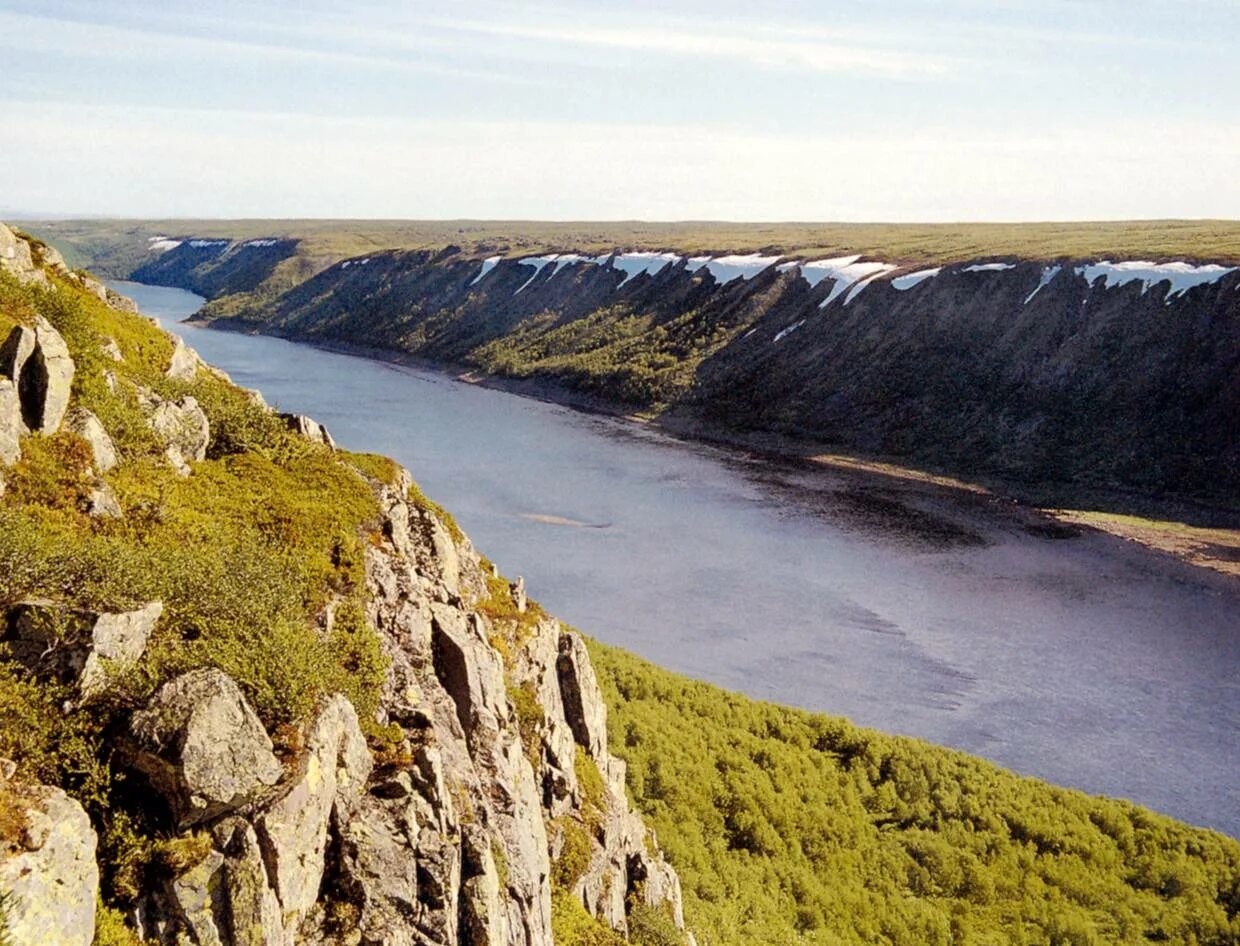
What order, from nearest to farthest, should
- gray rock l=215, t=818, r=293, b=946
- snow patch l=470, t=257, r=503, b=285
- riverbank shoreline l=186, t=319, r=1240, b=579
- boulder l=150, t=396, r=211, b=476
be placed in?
gray rock l=215, t=818, r=293, b=946, boulder l=150, t=396, r=211, b=476, riverbank shoreline l=186, t=319, r=1240, b=579, snow patch l=470, t=257, r=503, b=285

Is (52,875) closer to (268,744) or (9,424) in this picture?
(268,744)

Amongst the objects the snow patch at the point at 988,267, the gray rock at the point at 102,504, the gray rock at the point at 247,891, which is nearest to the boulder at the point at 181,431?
the gray rock at the point at 102,504

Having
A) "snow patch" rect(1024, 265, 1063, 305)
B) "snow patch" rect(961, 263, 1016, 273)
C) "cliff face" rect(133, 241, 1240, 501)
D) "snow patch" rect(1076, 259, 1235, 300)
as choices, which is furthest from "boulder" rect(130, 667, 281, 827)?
"snow patch" rect(961, 263, 1016, 273)

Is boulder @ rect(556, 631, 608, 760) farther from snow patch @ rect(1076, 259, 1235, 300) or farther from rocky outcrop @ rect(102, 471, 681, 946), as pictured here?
snow patch @ rect(1076, 259, 1235, 300)

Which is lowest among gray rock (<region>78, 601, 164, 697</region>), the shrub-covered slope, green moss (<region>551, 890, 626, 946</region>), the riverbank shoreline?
the shrub-covered slope

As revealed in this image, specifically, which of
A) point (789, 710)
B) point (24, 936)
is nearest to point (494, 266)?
point (789, 710)

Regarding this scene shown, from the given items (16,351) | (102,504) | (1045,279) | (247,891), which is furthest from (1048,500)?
(247,891)

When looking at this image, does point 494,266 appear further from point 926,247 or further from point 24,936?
point 24,936
